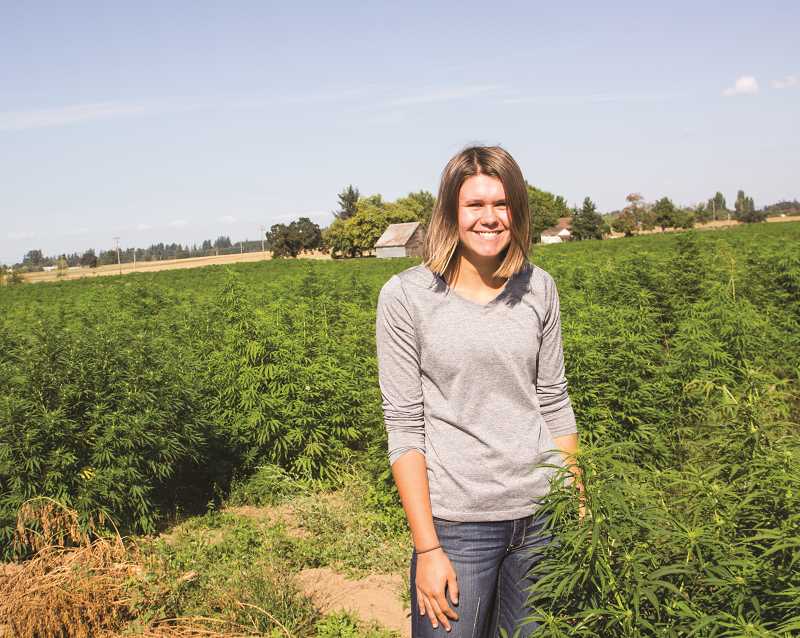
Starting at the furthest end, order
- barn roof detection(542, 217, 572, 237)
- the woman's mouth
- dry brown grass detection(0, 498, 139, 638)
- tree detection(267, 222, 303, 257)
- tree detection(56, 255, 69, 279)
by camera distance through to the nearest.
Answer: barn roof detection(542, 217, 572, 237)
tree detection(267, 222, 303, 257)
tree detection(56, 255, 69, 279)
dry brown grass detection(0, 498, 139, 638)
the woman's mouth

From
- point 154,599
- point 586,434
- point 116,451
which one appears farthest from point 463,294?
point 116,451

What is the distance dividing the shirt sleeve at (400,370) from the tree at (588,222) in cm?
6949

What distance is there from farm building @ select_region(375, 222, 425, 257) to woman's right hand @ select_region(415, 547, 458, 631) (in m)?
68.4

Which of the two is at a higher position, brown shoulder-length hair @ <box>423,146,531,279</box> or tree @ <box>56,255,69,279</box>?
tree @ <box>56,255,69,279</box>

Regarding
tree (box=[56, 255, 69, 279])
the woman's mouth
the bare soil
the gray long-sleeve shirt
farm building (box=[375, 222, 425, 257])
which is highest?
farm building (box=[375, 222, 425, 257])

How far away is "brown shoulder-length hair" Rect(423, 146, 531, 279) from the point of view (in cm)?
192

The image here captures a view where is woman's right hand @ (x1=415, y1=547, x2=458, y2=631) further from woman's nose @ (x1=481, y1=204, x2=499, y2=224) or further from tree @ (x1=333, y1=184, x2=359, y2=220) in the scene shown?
tree @ (x1=333, y1=184, x2=359, y2=220)

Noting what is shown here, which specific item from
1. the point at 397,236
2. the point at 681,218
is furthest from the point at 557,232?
the point at 397,236

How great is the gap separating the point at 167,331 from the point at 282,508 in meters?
3.46

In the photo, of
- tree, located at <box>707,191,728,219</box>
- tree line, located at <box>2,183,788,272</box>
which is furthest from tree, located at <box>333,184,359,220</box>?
tree, located at <box>707,191,728,219</box>

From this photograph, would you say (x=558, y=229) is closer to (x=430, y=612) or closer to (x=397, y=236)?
(x=397, y=236)

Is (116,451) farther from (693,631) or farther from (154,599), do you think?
(693,631)

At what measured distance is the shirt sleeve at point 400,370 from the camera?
1.89 metres

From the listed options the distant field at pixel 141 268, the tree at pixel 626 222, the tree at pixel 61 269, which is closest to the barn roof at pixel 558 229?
the tree at pixel 626 222
